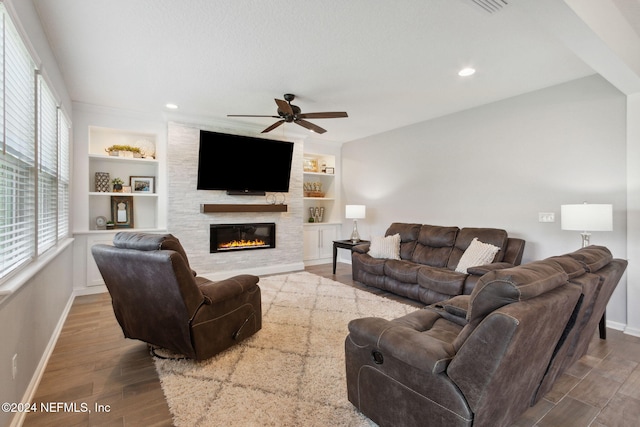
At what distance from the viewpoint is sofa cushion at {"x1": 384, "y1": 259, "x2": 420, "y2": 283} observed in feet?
12.8

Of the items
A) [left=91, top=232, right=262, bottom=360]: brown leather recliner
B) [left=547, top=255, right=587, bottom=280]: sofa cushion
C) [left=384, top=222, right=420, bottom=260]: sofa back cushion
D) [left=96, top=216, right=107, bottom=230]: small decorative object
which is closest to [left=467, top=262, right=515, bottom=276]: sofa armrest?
[left=384, top=222, right=420, bottom=260]: sofa back cushion

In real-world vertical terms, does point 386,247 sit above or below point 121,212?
below

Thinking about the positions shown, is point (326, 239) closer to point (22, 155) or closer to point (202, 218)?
point (202, 218)

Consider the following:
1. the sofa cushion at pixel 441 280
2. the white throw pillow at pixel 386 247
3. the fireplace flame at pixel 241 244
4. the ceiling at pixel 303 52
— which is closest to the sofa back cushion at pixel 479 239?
the sofa cushion at pixel 441 280

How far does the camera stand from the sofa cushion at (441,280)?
11.3 feet

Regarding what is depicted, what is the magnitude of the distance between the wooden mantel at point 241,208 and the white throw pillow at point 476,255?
10.1 ft

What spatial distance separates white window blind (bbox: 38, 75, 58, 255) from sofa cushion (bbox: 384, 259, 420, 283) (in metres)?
3.63

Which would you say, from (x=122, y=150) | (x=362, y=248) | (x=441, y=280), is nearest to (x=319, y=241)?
(x=362, y=248)

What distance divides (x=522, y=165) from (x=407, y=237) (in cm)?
177

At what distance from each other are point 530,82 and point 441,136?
144 centimetres

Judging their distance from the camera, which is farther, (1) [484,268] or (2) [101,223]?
(2) [101,223]

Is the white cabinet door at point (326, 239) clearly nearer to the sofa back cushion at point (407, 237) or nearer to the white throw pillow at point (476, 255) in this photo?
the sofa back cushion at point (407, 237)

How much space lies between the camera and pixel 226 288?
8.04ft

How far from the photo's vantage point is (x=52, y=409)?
6.15 feet
